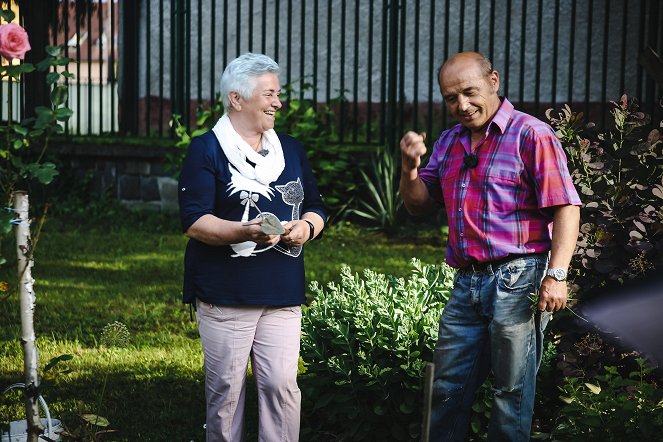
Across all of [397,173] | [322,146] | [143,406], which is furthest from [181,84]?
[143,406]

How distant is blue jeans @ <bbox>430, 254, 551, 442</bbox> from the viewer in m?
3.37

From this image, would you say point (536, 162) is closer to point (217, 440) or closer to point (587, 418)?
point (587, 418)

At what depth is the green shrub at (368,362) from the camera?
4066mm

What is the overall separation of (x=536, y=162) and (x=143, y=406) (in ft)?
8.10

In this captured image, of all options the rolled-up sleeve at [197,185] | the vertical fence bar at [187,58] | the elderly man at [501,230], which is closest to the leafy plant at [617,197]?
the elderly man at [501,230]

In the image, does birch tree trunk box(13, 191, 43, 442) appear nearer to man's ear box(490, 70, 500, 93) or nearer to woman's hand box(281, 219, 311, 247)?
woman's hand box(281, 219, 311, 247)

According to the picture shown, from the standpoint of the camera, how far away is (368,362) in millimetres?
4078

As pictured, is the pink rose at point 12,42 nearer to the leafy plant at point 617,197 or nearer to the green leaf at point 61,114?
the green leaf at point 61,114

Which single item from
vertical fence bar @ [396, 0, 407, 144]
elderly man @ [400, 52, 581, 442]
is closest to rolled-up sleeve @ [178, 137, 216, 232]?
elderly man @ [400, 52, 581, 442]

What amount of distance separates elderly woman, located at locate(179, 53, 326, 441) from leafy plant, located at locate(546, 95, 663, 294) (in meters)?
1.10

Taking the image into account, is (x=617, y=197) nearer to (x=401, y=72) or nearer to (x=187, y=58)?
(x=401, y=72)

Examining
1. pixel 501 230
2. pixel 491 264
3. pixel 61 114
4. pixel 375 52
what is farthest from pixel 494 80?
pixel 375 52

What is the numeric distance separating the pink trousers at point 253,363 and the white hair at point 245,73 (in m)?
0.75

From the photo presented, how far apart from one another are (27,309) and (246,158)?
3.02 ft
